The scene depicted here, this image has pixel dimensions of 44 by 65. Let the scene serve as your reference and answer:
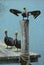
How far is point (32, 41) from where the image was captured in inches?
497

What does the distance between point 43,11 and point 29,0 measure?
5090 millimetres

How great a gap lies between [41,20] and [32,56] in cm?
1184

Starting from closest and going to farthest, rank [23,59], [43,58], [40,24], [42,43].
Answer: [23,59] < [43,58] < [42,43] < [40,24]

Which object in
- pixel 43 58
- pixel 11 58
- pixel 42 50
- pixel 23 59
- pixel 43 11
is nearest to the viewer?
pixel 23 59

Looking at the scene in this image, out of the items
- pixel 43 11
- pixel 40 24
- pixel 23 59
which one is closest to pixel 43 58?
pixel 23 59

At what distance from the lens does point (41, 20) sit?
1766cm

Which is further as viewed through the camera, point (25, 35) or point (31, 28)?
point (31, 28)

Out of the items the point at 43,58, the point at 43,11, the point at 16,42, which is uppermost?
the point at 43,11

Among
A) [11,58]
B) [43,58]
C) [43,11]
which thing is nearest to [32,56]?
[11,58]

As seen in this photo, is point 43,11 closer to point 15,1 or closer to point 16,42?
point 15,1

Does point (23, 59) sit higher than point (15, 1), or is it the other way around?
point (15, 1)

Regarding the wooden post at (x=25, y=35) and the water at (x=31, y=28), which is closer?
the wooden post at (x=25, y=35)

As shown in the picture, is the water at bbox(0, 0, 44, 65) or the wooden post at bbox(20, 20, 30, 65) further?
the water at bbox(0, 0, 44, 65)

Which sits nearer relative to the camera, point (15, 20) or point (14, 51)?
point (14, 51)
